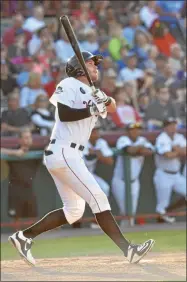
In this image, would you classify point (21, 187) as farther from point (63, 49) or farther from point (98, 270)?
point (98, 270)

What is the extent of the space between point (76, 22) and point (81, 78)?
27.7 feet

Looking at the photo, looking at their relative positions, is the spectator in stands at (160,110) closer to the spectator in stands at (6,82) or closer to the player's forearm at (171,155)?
the player's forearm at (171,155)

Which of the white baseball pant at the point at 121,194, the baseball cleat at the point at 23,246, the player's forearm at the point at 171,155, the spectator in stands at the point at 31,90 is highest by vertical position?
the spectator in stands at the point at 31,90

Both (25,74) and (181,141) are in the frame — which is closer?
(181,141)

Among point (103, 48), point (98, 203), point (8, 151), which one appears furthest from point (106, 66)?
point (98, 203)

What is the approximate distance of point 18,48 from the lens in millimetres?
15164

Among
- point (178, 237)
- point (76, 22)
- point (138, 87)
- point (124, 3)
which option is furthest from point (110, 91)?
point (124, 3)

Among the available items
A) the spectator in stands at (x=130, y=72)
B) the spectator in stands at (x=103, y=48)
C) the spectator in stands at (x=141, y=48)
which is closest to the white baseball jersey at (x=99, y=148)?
the spectator in stands at (x=130, y=72)

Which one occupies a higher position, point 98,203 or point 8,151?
point 98,203

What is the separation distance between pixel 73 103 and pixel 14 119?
17.8 feet

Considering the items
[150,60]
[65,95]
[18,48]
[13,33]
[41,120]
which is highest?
[13,33]

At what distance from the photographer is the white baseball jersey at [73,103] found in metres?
7.32

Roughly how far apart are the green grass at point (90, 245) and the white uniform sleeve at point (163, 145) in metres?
1.30

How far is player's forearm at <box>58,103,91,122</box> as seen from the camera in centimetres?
719
